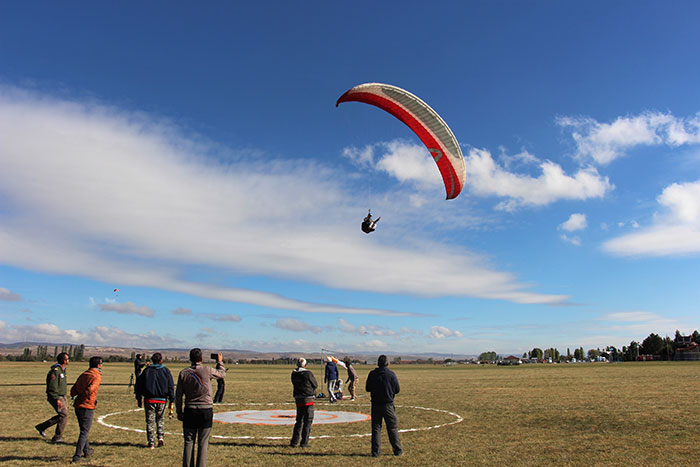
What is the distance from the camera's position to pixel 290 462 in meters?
10.6

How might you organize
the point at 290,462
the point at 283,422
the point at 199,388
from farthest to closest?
the point at 283,422
the point at 290,462
the point at 199,388

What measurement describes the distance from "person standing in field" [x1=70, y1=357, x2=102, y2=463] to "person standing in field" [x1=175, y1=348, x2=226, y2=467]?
2.64 m

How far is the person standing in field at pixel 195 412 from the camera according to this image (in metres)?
9.06

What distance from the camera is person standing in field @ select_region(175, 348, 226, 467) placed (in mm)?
9062

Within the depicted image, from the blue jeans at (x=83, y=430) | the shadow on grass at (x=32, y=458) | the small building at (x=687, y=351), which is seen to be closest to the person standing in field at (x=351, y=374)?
the blue jeans at (x=83, y=430)

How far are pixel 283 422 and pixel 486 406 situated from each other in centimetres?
948

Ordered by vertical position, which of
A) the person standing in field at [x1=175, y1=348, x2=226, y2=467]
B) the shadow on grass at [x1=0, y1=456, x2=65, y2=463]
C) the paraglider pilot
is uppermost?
the paraglider pilot

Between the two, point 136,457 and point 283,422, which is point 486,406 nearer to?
point 283,422

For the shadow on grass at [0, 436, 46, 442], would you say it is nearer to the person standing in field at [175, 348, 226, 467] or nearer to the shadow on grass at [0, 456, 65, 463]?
the shadow on grass at [0, 456, 65, 463]

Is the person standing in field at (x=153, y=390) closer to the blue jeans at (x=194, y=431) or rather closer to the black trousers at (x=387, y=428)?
the blue jeans at (x=194, y=431)

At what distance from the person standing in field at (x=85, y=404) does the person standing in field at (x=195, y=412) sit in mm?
2641

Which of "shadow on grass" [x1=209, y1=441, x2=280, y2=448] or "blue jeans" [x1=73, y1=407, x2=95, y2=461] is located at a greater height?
"blue jeans" [x1=73, y1=407, x2=95, y2=461]

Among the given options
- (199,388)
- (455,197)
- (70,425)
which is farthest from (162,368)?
(455,197)

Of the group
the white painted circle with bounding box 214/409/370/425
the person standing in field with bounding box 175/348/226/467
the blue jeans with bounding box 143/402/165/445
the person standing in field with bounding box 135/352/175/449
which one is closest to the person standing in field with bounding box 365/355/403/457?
the person standing in field with bounding box 175/348/226/467
